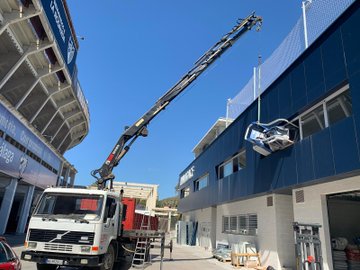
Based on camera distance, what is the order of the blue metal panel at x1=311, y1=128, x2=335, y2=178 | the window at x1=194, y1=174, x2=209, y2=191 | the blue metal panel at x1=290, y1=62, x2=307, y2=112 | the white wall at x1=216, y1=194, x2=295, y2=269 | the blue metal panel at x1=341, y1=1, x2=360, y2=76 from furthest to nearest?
the window at x1=194, y1=174, x2=209, y2=191 < the white wall at x1=216, y1=194, x2=295, y2=269 < the blue metal panel at x1=290, y1=62, x2=307, y2=112 < the blue metal panel at x1=311, y1=128, x2=335, y2=178 < the blue metal panel at x1=341, y1=1, x2=360, y2=76

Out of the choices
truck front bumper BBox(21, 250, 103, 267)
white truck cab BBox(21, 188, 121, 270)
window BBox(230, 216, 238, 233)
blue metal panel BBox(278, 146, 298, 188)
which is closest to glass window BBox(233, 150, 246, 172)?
window BBox(230, 216, 238, 233)

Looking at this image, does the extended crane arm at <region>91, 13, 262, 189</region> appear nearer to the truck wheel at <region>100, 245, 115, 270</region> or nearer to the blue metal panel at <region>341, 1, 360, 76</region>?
the truck wheel at <region>100, 245, 115, 270</region>

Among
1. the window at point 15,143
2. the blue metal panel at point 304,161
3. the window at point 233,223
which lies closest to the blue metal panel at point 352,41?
the blue metal panel at point 304,161

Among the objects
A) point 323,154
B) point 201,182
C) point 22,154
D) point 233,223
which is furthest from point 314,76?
point 22,154

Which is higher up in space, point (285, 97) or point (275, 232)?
point (285, 97)

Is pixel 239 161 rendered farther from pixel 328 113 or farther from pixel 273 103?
pixel 328 113

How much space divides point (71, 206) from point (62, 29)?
16.4 m

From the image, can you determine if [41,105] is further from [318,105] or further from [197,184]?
[318,105]

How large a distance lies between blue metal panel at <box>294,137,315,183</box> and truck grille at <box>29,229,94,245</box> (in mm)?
7357

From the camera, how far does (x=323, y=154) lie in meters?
9.58

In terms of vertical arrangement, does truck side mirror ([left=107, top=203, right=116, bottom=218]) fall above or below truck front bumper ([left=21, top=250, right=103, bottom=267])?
above

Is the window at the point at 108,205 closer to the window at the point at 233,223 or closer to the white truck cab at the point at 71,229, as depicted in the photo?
the white truck cab at the point at 71,229

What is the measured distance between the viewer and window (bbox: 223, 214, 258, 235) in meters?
15.8

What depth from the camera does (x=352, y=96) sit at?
27.8ft
